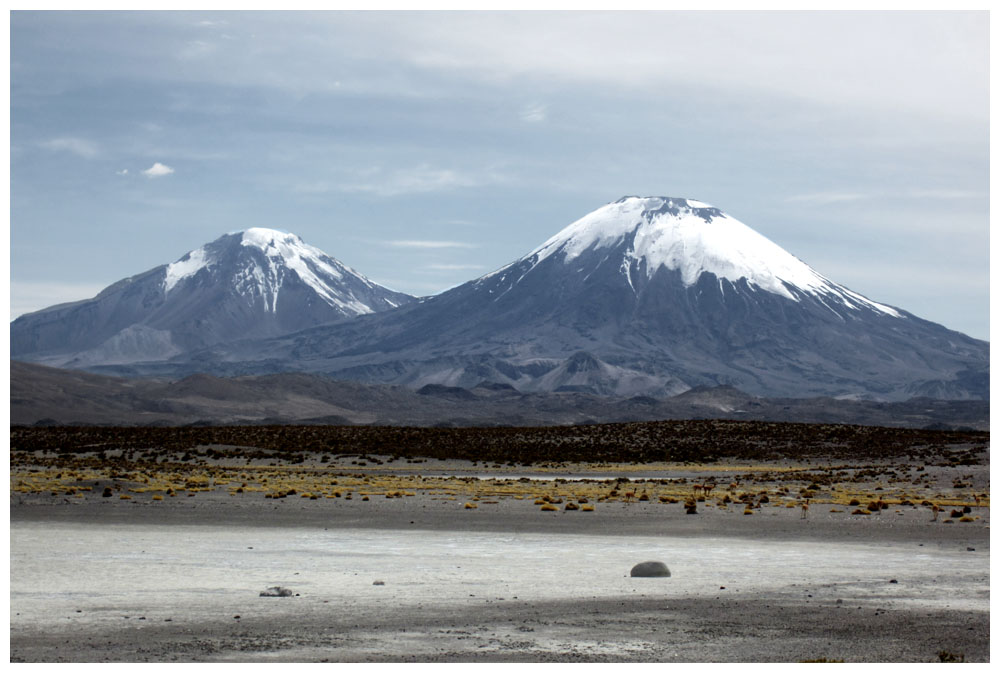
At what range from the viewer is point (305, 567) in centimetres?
2184

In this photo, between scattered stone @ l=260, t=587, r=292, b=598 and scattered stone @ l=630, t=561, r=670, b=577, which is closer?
scattered stone @ l=260, t=587, r=292, b=598

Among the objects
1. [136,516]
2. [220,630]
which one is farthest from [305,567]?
[136,516]

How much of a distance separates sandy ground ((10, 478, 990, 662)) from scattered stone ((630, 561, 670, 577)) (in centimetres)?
34

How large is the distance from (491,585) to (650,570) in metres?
2.73

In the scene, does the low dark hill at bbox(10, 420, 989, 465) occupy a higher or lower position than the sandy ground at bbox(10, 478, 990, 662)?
higher

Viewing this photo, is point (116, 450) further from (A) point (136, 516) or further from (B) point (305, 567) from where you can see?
(B) point (305, 567)

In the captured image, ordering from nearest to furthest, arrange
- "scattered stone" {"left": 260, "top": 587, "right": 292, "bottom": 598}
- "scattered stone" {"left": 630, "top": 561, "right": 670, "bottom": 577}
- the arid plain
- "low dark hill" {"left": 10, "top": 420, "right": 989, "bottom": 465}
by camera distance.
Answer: the arid plain
"scattered stone" {"left": 260, "top": 587, "right": 292, "bottom": 598}
"scattered stone" {"left": 630, "top": 561, "right": 670, "bottom": 577}
"low dark hill" {"left": 10, "top": 420, "right": 989, "bottom": 465}

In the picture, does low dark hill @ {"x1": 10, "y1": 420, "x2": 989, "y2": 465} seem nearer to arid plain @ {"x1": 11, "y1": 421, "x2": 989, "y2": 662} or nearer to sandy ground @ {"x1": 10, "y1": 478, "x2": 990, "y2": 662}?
arid plain @ {"x1": 11, "y1": 421, "x2": 989, "y2": 662}

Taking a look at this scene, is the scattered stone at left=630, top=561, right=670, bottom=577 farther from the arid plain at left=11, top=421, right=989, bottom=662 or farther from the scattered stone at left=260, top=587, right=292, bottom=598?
the scattered stone at left=260, top=587, right=292, bottom=598

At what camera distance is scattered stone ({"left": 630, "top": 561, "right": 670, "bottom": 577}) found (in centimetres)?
2073

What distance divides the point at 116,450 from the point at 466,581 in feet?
198

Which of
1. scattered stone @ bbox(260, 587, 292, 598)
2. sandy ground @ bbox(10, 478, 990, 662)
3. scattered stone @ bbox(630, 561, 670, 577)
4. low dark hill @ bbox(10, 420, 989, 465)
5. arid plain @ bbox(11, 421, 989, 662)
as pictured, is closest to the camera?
sandy ground @ bbox(10, 478, 990, 662)

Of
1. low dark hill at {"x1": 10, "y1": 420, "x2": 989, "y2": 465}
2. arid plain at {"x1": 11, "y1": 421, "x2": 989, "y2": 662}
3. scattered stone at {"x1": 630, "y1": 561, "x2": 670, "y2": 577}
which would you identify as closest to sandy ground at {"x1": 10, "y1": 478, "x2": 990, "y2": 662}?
arid plain at {"x1": 11, "y1": 421, "x2": 989, "y2": 662}

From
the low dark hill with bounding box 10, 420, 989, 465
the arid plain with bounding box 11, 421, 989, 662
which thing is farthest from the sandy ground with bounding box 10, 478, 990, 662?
the low dark hill with bounding box 10, 420, 989, 465
